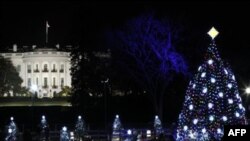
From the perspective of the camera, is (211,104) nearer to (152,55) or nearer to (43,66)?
(152,55)

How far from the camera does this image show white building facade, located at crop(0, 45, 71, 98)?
114688 millimetres

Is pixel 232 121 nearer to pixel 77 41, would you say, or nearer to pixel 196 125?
pixel 196 125

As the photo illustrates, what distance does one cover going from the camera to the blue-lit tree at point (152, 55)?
45438 mm

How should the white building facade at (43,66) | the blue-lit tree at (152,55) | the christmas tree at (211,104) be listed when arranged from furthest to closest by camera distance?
the white building facade at (43,66), the blue-lit tree at (152,55), the christmas tree at (211,104)

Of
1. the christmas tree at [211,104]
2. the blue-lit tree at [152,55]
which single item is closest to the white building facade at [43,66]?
the blue-lit tree at [152,55]

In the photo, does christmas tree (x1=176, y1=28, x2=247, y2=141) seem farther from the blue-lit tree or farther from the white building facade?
the white building facade

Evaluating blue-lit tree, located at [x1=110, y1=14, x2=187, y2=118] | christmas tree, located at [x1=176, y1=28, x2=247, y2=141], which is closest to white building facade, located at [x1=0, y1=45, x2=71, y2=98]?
blue-lit tree, located at [x1=110, y1=14, x2=187, y2=118]

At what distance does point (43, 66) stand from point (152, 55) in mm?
72833

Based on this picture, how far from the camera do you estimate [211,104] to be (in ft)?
69.6

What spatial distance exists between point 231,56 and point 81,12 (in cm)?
2018

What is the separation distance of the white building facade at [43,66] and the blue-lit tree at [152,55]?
218 feet

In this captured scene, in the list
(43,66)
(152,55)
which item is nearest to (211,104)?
(152,55)

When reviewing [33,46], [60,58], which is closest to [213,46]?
[60,58]

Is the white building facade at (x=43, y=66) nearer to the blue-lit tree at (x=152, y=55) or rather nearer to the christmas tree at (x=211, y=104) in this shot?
the blue-lit tree at (x=152, y=55)
